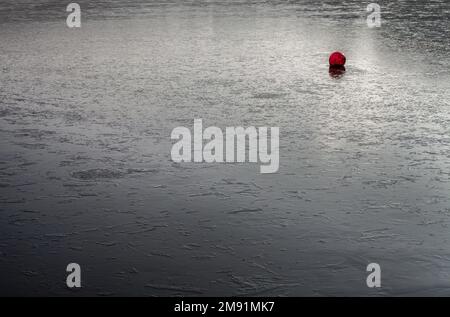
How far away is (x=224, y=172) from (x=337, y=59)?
13.9 feet

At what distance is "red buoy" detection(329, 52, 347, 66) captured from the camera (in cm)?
945

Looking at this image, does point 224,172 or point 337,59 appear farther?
point 337,59

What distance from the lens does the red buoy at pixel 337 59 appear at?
31.0 feet

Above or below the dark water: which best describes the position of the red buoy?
above

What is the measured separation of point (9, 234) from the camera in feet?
15.1

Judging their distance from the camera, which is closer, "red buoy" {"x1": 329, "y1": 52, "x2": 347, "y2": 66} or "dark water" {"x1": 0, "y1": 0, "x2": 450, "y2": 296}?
"dark water" {"x1": 0, "y1": 0, "x2": 450, "y2": 296}

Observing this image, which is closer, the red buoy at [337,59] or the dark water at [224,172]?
the dark water at [224,172]

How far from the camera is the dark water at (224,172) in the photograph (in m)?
4.10

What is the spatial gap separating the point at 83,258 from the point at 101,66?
231 inches

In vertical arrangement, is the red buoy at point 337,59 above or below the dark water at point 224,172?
above

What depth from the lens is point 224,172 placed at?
5688 millimetres

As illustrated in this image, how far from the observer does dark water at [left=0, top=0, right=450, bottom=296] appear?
4.10 m

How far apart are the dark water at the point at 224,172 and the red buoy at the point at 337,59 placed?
238mm

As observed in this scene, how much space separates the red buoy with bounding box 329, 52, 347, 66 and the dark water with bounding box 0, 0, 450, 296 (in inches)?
9.4
